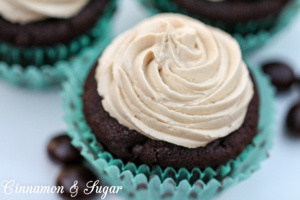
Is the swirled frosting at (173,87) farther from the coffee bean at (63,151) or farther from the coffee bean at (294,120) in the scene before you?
the coffee bean at (294,120)

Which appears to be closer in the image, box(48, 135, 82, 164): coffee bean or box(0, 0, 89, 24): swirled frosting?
box(48, 135, 82, 164): coffee bean

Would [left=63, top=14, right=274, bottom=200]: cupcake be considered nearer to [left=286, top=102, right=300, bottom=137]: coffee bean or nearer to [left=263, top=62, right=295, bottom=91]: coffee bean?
[left=286, top=102, right=300, bottom=137]: coffee bean

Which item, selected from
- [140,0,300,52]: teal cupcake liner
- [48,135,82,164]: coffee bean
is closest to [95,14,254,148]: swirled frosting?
[48,135,82,164]: coffee bean

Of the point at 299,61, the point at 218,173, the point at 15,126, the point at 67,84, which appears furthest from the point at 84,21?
the point at 299,61

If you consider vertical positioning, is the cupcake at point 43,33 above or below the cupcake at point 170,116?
above

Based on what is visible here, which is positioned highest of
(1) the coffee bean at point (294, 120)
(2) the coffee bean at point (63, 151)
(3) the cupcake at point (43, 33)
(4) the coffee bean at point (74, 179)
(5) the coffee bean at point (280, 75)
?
(3) the cupcake at point (43, 33)

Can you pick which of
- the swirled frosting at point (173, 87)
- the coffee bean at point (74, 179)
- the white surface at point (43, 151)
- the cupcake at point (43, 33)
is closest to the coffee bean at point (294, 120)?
the white surface at point (43, 151)

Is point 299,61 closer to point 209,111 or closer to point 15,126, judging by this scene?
point 209,111
